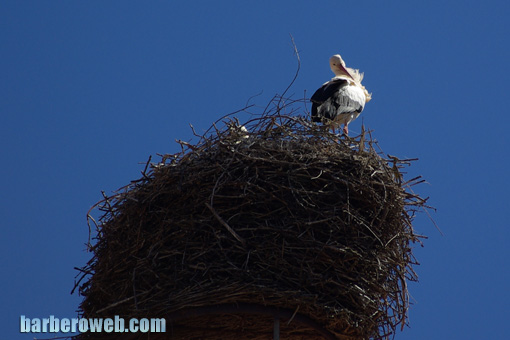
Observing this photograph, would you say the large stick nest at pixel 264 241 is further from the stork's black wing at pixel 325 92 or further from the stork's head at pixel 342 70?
the stork's head at pixel 342 70

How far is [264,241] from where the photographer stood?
5266 mm

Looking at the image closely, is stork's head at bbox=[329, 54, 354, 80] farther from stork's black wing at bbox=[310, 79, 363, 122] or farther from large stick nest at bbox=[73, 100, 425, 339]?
large stick nest at bbox=[73, 100, 425, 339]

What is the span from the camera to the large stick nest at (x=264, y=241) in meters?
5.19

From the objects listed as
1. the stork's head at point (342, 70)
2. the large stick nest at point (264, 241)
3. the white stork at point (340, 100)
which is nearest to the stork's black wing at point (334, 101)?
the white stork at point (340, 100)

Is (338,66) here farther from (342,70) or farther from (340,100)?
(340,100)

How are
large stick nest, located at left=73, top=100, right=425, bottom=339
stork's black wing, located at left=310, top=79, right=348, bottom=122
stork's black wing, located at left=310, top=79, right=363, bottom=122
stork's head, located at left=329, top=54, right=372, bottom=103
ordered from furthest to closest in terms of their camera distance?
A: stork's head, located at left=329, top=54, right=372, bottom=103
stork's black wing, located at left=310, top=79, right=348, bottom=122
stork's black wing, located at left=310, top=79, right=363, bottom=122
large stick nest, located at left=73, top=100, right=425, bottom=339

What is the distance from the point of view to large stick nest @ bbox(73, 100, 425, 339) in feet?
17.0

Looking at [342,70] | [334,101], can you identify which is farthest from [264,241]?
[342,70]

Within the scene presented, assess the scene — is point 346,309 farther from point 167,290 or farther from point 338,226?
point 167,290

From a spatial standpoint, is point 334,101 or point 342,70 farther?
point 342,70

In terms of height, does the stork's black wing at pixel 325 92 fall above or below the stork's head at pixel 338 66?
below

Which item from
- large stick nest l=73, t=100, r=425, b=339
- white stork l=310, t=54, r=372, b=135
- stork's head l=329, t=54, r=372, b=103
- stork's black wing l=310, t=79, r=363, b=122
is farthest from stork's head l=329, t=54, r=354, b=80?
large stick nest l=73, t=100, r=425, b=339

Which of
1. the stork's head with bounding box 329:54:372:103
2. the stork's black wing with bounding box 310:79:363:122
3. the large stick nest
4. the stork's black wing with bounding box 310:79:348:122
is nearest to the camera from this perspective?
the large stick nest

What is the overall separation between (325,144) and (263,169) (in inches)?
20.1
